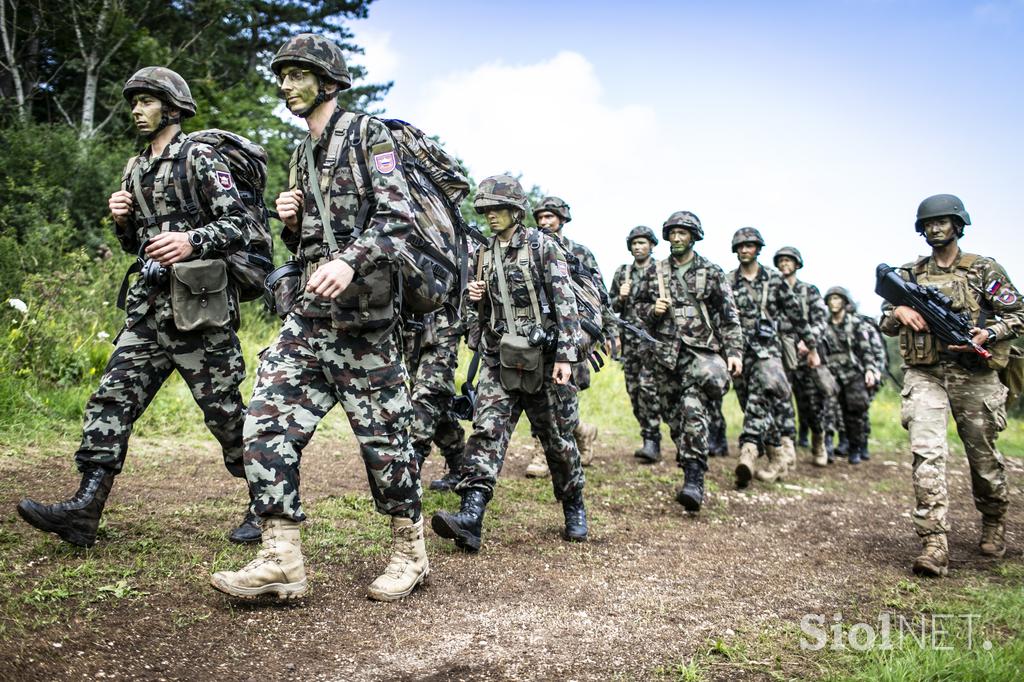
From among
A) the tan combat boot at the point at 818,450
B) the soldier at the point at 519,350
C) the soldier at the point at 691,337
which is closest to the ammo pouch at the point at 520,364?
the soldier at the point at 519,350

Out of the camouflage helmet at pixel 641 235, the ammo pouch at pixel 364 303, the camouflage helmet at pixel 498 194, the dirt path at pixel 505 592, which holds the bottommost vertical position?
the dirt path at pixel 505 592

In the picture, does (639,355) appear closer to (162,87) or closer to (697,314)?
(697,314)

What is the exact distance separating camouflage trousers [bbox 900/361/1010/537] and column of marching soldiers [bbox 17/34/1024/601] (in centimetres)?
1

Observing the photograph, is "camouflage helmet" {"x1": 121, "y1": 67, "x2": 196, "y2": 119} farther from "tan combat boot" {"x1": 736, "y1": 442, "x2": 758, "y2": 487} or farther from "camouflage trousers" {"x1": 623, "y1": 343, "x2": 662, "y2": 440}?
"camouflage trousers" {"x1": 623, "y1": 343, "x2": 662, "y2": 440}

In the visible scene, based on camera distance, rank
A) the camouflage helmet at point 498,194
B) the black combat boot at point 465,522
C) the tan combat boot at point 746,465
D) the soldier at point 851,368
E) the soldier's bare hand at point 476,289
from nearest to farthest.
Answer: the black combat boot at point 465,522, the camouflage helmet at point 498,194, the soldier's bare hand at point 476,289, the tan combat boot at point 746,465, the soldier at point 851,368

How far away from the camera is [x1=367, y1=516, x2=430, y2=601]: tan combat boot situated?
392cm

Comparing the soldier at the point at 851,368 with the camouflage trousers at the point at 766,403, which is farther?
the soldier at the point at 851,368

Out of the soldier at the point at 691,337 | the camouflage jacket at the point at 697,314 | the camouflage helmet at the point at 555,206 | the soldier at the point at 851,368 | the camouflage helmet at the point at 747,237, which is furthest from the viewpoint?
the soldier at the point at 851,368

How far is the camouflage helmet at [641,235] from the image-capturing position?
948 centimetres

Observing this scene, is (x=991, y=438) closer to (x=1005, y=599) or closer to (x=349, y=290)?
(x=1005, y=599)

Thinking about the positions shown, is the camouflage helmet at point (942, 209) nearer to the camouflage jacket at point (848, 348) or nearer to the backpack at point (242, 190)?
the backpack at point (242, 190)

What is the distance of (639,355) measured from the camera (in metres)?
9.33

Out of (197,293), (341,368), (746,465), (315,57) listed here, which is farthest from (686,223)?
(197,293)

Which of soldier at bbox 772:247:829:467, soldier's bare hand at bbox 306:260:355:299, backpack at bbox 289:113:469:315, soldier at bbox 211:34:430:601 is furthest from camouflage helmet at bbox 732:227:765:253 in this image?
soldier's bare hand at bbox 306:260:355:299
